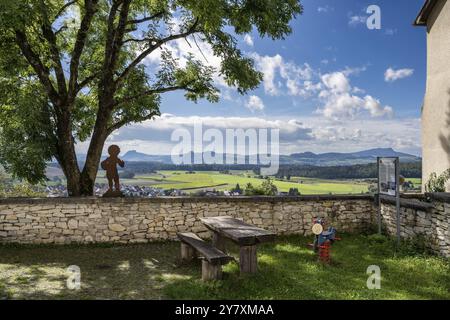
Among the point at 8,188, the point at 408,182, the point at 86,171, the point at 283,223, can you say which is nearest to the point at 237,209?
the point at 283,223

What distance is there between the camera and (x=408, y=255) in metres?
7.75

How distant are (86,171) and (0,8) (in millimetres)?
4985

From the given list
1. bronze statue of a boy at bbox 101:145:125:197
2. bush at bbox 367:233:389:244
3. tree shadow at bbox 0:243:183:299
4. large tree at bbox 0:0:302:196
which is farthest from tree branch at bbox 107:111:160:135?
bush at bbox 367:233:389:244

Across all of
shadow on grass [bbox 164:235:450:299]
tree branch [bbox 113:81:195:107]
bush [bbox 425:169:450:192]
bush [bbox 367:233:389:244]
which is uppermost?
tree branch [bbox 113:81:195:107]

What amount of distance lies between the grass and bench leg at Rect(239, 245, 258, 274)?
0.15m

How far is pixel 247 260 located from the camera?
635 cm

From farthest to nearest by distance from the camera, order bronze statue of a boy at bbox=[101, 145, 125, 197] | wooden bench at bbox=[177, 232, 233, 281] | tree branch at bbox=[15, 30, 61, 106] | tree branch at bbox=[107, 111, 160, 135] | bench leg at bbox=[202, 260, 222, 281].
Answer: tree branch at bbox=[107, 111, 160, 135], tree branch at bbox=[15, 30, 61, 106], bronze statue of a boy at bbox=[101, 145, 125, 197], bench leg at bbox=[202, 260, 222, 281], wooden bench at bbox=[177, 232, 233, 281]

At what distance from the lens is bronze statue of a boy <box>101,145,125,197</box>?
30.7 ft

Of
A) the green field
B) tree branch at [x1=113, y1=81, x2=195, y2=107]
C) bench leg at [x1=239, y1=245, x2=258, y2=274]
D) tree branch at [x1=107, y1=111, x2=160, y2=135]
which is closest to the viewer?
bench leg at [x1=239, y1=245, x2=258, y2=274]

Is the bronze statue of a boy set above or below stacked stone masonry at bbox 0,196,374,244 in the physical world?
above

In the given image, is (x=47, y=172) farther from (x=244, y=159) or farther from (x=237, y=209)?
(x=244, y=159)

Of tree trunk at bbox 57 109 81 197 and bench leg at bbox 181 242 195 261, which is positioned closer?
bench leg at bbox 181 242 195 261

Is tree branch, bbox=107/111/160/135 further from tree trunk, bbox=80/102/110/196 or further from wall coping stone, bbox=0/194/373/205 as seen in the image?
wall coping stone, bbox=0/194/373/205

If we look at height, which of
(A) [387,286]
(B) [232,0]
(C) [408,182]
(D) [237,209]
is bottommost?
(A) [387,286]
